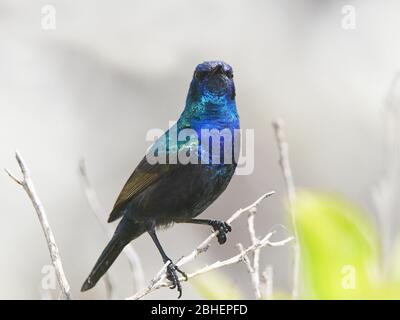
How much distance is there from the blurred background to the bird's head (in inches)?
76.3

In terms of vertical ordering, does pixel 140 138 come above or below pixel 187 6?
below

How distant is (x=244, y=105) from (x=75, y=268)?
1692 mm

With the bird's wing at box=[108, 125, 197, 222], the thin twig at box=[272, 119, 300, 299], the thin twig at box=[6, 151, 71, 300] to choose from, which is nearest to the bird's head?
the bird's wing at box=[108, 125, 197, 222]

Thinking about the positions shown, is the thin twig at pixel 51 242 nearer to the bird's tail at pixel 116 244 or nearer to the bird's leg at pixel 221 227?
the bird's tail at pixel 116 244

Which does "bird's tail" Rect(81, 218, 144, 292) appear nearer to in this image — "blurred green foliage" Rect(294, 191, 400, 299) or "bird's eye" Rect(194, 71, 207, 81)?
"bird's eye" Rect(194, 71, 207, 81)

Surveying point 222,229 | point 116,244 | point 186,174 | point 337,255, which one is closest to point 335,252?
point 337,255

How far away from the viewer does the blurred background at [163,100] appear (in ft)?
18.2

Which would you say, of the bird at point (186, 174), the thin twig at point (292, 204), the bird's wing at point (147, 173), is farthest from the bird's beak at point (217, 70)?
the thin twig at point (292, 204)

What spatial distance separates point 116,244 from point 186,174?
359 millimetres

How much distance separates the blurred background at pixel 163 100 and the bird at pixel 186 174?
6.38ft
